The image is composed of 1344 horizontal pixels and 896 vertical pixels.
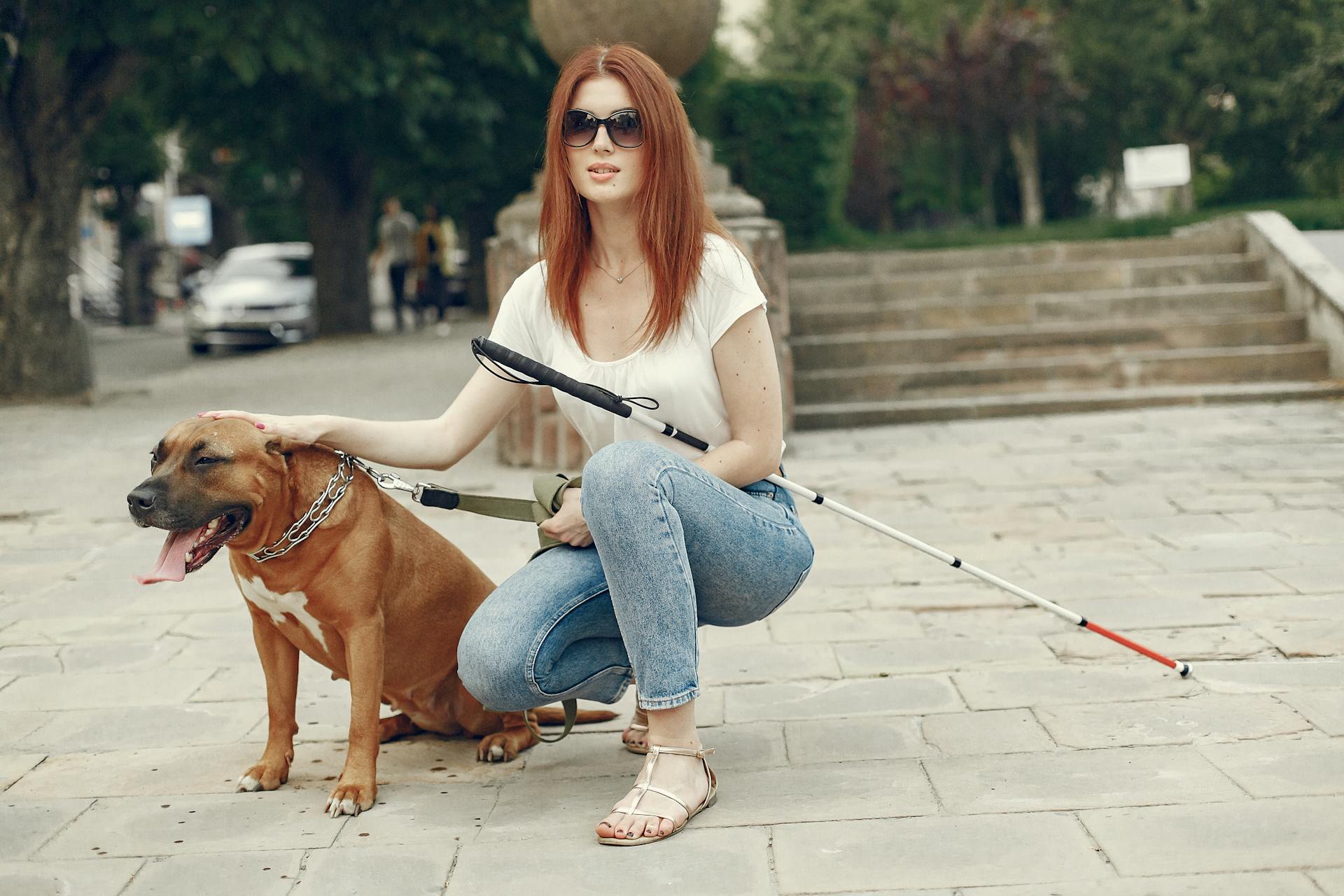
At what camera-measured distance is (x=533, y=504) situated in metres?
3.67

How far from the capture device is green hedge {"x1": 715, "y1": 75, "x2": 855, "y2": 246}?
16953 mm

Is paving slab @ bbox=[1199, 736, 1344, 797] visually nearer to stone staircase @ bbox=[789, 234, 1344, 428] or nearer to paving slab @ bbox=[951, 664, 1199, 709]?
paving slab @ bbox=[951, 664, 1199, 709]

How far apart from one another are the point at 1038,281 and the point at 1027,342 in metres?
Result: 0.97

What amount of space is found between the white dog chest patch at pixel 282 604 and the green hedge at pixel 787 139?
14.1 meters

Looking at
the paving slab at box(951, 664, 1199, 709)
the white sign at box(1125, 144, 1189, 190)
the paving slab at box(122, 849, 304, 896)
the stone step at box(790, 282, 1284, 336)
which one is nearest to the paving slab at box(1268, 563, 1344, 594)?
the paving slab at box(951, 664, 1199, 709)

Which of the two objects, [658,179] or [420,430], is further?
[420,430]

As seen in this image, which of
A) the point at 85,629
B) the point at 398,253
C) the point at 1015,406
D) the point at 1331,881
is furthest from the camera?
the point at 398,253

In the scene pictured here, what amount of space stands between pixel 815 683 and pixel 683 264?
5.06 ft

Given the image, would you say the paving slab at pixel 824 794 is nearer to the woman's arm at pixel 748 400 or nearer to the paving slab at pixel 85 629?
the woman's arm at pixel 748 400

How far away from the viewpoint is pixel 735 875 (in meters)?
2.96

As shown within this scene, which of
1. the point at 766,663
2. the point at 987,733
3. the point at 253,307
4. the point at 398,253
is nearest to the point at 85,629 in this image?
the point at 766,663

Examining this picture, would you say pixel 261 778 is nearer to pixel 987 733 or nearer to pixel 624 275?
pixel 624 275

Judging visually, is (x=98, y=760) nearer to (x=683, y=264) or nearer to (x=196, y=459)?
(x=196, y=459)

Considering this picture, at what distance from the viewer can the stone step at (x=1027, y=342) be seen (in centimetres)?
1088
